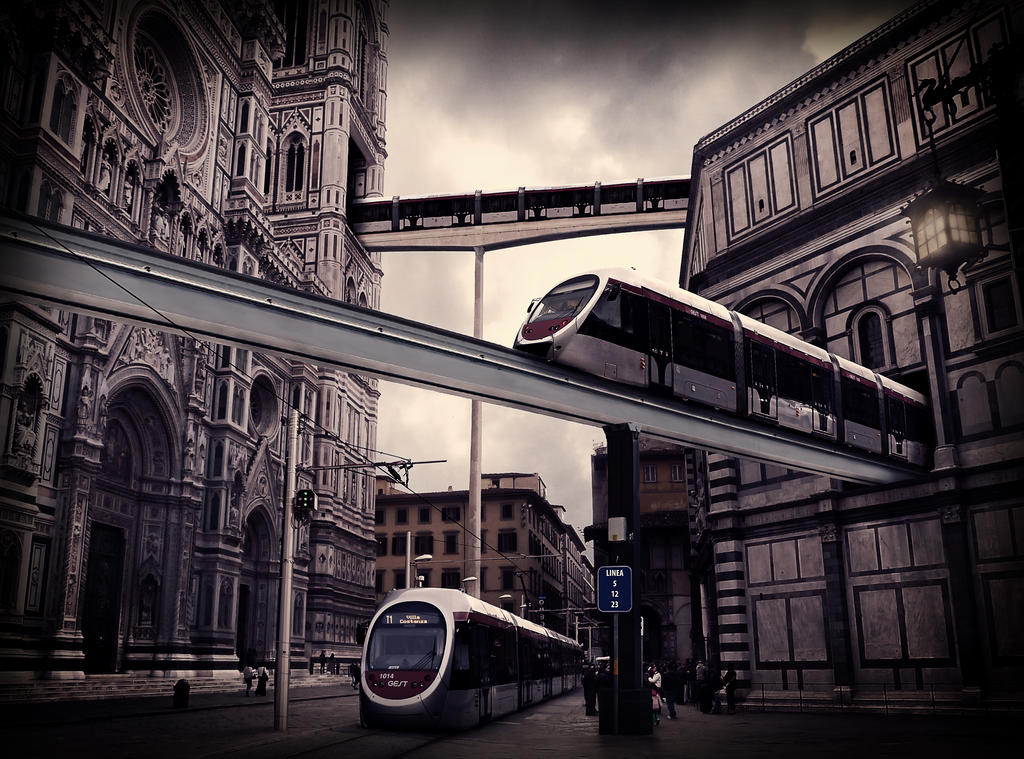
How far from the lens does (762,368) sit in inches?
845

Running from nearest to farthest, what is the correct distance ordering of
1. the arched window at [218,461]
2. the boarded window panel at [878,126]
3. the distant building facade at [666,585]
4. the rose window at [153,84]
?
1. the boarded window panel at [878,126]
2. the rose window at [153,84]
3. the arched window at [218,461]
4. the distant building facade at [666,585]

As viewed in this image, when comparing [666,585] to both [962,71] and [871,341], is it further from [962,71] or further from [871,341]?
[962,71]

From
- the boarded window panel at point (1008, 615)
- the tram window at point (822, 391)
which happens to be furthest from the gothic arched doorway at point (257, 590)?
the boarded window panel at point (1008, 615)

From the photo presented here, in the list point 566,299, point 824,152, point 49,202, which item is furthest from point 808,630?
point 49,202

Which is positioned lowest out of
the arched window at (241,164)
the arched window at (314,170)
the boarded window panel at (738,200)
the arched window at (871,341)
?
the arched window at (871,341)

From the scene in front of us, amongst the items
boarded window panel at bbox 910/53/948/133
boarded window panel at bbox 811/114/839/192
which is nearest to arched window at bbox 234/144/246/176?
boarded window panel at bbox 811/114/839/192

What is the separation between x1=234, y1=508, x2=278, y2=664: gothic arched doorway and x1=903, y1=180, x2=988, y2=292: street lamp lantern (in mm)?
35493

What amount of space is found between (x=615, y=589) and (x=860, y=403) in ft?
34.6

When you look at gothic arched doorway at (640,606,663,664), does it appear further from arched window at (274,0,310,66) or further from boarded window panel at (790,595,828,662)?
arched window at (274,0,310,66)

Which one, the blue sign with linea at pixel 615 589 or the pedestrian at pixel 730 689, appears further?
the pedestrian at pixel 730 689

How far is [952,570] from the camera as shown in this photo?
2247 cm

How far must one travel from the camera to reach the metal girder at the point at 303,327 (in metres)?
12.5

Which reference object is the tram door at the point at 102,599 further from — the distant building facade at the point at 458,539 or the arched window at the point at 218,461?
the distant building facade at the point at 458,539

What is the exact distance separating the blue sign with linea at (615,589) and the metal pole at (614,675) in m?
0.30
